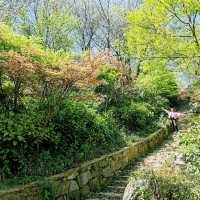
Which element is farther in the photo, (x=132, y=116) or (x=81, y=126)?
(x=132, y=116)

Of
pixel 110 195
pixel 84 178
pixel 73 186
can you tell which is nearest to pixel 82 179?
pixel 84 178

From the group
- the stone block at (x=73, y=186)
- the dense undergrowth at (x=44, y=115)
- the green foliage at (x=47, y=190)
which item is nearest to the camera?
the green foliage at (x=47, y=190)

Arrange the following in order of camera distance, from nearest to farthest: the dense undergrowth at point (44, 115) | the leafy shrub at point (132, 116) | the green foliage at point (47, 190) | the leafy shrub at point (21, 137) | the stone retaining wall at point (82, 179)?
the stone retaining wall at point (82, 179)
the green foliage at point (47, 190)
the leafy shrub at point (21, 137)
the dense undergrowth at point (44, 115)
the leafy shrub at point (132, 116)

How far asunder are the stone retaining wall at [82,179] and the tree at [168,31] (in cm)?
306

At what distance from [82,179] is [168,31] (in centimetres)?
615

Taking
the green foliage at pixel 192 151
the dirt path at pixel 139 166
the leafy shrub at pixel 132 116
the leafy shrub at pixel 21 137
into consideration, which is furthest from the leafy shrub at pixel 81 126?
the leafy shrub at pixel 132 116

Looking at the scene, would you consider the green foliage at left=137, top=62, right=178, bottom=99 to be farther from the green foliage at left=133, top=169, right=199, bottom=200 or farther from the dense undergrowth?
the green foliage at left=133, top=169, right=199, bottom=200

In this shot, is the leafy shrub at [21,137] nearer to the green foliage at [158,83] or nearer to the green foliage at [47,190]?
the green foliage at [47,190]

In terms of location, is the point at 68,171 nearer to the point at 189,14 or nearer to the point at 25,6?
the point at 189,14

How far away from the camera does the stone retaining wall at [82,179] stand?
23.1 ft

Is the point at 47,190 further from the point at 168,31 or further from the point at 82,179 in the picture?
the point at 168,31

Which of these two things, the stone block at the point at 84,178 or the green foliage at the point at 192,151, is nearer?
the stone block at the point at 84,178

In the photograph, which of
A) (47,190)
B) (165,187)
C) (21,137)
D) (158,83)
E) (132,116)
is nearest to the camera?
(165,187)

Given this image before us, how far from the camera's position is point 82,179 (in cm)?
855
